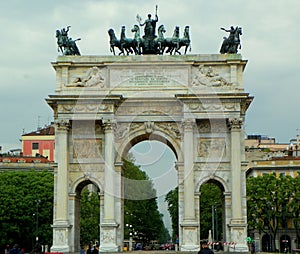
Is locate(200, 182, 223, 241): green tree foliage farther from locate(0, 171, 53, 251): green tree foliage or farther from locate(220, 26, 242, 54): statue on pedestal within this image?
locate(220, 26, 242, 54): statue on pedestal

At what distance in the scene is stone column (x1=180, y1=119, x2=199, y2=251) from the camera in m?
39.7

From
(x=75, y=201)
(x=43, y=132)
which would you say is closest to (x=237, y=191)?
Result: (x=75, y=201)

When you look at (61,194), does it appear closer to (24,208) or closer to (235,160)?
(235,160)

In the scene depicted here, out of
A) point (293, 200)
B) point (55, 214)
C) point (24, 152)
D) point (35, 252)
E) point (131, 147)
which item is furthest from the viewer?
point (24, 152)

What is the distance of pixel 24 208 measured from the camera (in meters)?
56.2

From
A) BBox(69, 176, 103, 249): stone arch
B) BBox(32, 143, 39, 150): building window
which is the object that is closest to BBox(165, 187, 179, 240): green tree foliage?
BBox(32, 143, 39, 150): building window

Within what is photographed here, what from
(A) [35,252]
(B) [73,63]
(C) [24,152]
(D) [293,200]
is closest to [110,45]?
(B) [73,63]

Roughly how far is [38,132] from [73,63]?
46.5 m

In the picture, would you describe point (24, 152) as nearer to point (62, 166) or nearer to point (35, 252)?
point (62, 166)

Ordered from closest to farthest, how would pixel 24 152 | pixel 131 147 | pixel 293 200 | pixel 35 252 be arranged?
1. pixel 35 252
2. pixel 131 147
3. pixel 293 200
4. pixel 24 152

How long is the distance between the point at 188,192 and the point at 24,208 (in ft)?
65.4

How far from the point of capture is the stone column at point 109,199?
130 ft

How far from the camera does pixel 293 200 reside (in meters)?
62.0

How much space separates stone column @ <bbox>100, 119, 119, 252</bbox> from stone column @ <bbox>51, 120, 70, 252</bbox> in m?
2.15
